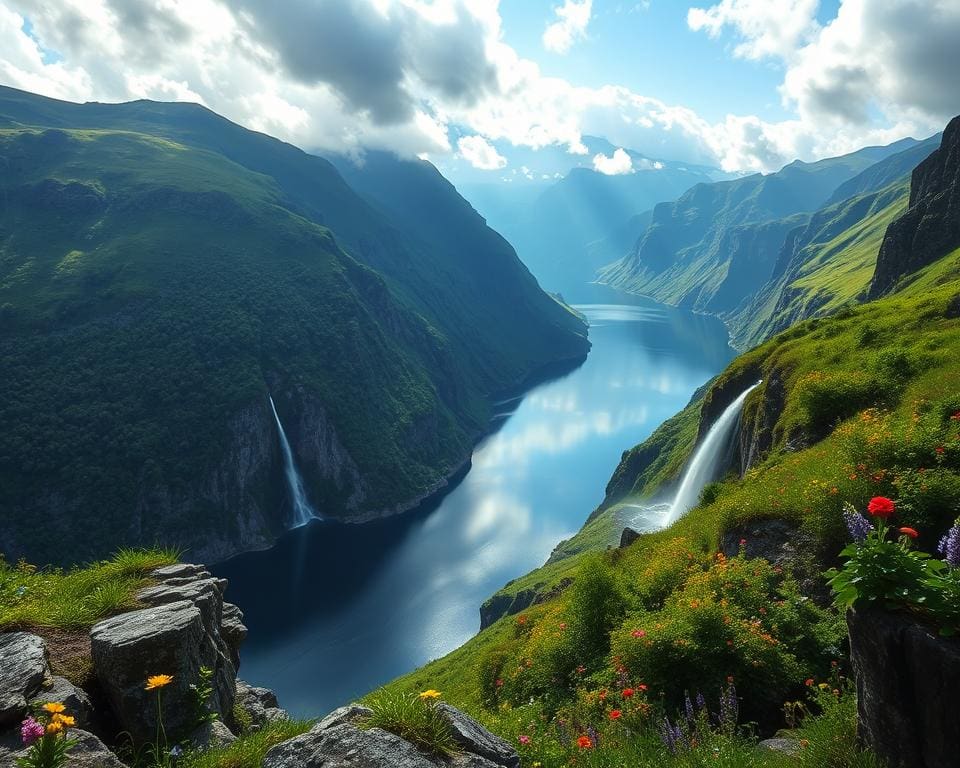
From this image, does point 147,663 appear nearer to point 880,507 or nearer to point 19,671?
point 19,671

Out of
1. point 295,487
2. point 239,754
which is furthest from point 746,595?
point 295,487

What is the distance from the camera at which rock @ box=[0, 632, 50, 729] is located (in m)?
7.53

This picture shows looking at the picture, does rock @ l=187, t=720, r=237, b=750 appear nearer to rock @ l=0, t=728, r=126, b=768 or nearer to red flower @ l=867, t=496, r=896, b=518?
rock @ l=0, t=728, r=126, b=768

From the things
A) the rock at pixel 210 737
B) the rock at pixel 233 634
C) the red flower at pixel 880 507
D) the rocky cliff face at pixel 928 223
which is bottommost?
the rock at pixel 233 634

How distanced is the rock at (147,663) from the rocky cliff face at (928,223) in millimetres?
92228

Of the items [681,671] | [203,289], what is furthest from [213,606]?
[203,289]

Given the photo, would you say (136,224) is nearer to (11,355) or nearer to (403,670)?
(11,355)

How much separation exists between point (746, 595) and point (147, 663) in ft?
39.9

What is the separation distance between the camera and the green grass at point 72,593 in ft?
34.7

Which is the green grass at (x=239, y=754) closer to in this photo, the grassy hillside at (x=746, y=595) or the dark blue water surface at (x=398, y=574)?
the grassy hillside at (x=746, y=595)

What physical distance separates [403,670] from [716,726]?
75.6 meters

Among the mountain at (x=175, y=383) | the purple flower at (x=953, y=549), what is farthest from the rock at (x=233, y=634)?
the mountain at (x=175, y=383)

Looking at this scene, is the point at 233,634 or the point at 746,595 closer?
the point at 746,595

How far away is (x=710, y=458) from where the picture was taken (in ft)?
154
